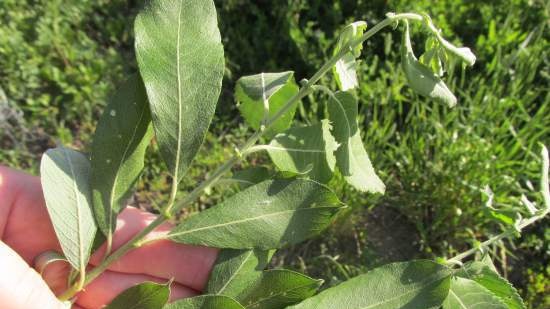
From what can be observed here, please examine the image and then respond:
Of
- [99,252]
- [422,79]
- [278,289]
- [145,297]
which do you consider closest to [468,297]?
[278,289]

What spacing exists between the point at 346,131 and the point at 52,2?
1737 millimetres

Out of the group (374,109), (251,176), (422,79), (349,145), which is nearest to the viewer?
(422,79)

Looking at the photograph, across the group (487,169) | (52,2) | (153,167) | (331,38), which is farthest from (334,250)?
(52,2)

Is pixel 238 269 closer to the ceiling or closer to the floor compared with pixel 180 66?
closer to the floor

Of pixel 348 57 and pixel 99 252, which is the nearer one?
pixel 348 57

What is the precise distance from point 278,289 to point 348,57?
502 millimetres

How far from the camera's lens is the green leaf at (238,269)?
47.3 inches

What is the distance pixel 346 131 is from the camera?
102 centimetres

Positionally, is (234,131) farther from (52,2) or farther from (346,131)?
(346,131)

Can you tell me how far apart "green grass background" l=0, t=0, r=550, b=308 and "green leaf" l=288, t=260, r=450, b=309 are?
515 mm

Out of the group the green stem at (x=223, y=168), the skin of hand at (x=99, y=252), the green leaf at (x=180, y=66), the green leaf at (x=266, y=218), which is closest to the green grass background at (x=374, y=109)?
the skin of hand at (x=99, y=252)

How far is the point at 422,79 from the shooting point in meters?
0.92

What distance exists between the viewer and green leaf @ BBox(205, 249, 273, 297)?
120cm

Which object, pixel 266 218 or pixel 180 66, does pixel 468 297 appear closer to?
pixel 266 218
